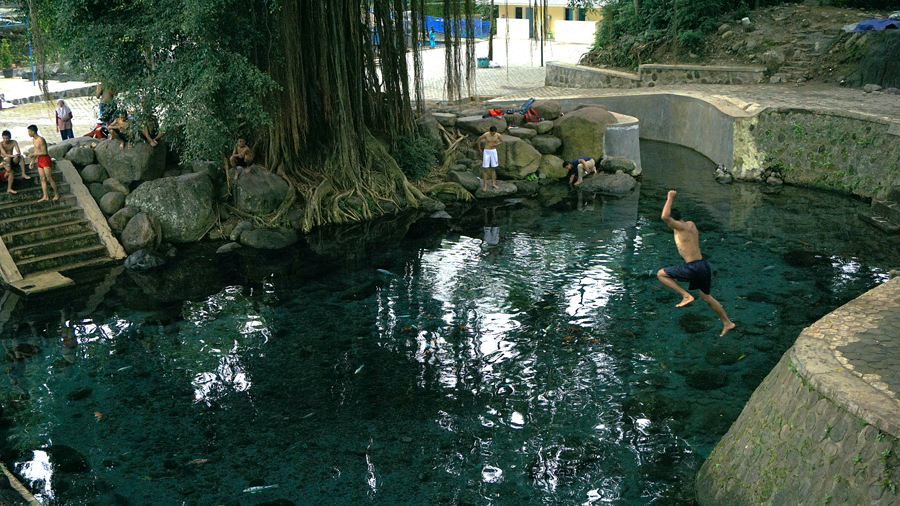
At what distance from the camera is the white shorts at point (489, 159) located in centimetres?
1753

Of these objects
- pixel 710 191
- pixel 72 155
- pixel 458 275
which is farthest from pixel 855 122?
pixel 72 155

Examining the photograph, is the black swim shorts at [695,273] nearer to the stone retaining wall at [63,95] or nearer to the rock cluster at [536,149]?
the rock cluster at [536,149]

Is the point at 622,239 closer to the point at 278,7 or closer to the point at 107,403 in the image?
the point at 278,7

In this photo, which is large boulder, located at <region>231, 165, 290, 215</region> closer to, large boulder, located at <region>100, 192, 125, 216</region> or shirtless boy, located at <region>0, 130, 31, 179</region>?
large boulder, located at <region>100, 192, 125, 216</region>

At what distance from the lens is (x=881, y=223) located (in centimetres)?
1416

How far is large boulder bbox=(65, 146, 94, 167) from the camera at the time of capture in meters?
15.0

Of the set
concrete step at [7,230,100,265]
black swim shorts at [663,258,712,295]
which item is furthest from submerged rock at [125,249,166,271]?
black swim shorts at [663,258,712,295]

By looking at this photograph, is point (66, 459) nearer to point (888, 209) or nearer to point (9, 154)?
point (9, 154)

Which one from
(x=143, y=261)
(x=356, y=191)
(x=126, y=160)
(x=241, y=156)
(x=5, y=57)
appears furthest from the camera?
(x=5, y=57)

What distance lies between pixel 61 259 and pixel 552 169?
11.4 m

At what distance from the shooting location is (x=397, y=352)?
32.2 ft

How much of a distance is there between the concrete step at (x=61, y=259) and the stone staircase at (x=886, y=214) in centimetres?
1442

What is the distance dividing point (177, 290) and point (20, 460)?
4.95m

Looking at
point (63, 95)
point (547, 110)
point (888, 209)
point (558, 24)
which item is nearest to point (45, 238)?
point (547, 110)
